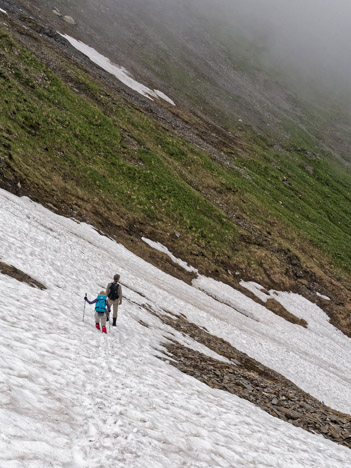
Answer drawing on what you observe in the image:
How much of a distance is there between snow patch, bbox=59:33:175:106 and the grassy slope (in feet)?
→ 56.9

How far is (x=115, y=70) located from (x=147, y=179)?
43434mm

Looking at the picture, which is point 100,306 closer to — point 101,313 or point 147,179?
point 101,313

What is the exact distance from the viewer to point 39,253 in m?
18.6

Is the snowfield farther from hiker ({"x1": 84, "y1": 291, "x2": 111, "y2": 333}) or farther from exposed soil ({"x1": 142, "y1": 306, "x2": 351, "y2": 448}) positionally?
exposed soil ({"x1": 142, "y1": 306, "x2": 351, "y2": 448})

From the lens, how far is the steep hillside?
111 ft

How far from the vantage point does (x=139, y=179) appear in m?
42.6

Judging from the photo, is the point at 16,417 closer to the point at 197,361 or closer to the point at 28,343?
the point at 28,343

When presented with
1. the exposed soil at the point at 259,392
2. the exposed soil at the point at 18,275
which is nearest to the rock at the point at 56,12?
the exposed soil at the point at 18,275

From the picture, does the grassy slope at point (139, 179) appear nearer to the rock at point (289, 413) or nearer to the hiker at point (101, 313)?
the hiker at point (101, 313)

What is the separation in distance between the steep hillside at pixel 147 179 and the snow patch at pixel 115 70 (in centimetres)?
435

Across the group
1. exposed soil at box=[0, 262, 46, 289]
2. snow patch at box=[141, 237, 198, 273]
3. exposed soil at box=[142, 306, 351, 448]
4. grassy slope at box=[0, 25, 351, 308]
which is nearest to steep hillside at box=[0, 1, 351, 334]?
grassy slope at box=[0, 25, 351, 308]

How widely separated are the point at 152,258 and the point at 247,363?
566 inches

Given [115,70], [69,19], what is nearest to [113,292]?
[115,70]

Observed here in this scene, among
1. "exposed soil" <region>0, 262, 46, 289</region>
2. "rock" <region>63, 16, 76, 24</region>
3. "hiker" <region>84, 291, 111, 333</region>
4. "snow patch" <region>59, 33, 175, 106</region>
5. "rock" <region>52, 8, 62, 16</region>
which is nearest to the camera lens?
"hiker" <region>84, 291, 111, 333</region>
